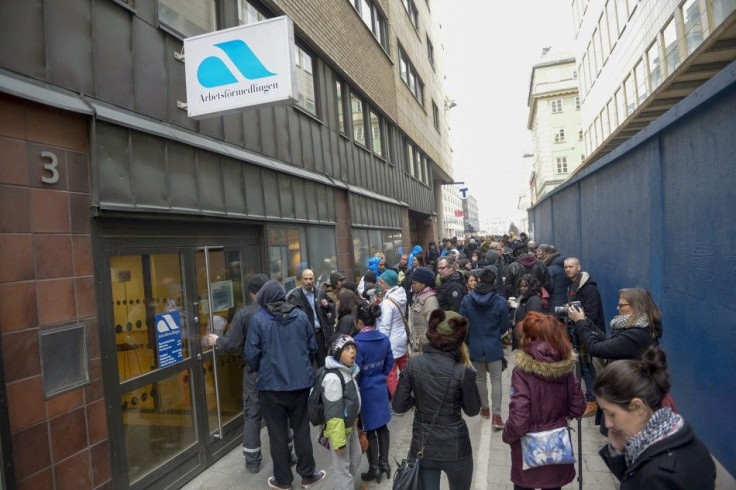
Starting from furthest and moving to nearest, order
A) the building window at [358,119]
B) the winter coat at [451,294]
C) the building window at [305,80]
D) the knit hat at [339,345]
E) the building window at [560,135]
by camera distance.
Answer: the building window at [560,135], the building window at [358,119], the building window at [305,80], the winter coat at [451,294], the knit hat at [339,345]

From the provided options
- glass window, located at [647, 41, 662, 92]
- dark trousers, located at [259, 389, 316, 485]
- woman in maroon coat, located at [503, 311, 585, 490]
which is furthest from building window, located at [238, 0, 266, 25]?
glass window, located at [647, 41, 662, 92]

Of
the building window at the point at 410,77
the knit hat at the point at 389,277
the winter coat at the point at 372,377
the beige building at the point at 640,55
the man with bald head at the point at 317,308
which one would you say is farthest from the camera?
the building window at the point at 410,77

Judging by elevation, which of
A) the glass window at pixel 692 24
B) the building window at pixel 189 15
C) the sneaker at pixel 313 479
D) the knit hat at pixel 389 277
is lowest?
the sneaker at pixel 313 479

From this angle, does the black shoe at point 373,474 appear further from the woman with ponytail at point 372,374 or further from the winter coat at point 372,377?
the winter coat at point 372,377

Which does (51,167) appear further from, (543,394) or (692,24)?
(692,24)

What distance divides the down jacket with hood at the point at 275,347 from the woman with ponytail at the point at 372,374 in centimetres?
60

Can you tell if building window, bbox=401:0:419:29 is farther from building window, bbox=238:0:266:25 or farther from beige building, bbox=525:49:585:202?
beige building, bbox=525:49:585:202

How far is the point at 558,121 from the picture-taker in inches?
2344

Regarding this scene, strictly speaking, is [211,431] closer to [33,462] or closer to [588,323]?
[33,462]

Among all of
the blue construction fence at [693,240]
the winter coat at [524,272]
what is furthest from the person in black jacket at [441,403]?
the winter coat at [524,272]

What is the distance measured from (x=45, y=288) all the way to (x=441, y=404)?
306cm

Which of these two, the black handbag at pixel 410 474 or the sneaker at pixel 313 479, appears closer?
the black handbag at pixel 410 474

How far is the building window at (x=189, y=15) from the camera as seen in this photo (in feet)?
18.0

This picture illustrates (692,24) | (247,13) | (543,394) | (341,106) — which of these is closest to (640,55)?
(692,24)
